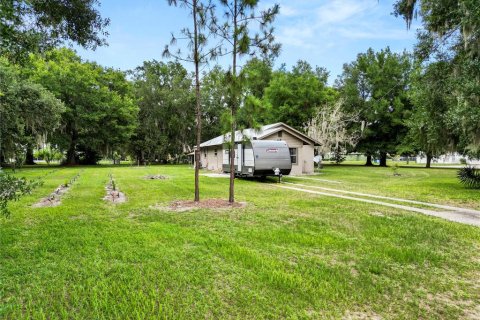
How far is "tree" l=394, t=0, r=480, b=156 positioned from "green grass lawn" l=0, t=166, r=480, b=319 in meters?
5.62

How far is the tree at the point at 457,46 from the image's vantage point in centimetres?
962

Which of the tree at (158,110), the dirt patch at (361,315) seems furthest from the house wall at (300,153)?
the tree at (158,110)

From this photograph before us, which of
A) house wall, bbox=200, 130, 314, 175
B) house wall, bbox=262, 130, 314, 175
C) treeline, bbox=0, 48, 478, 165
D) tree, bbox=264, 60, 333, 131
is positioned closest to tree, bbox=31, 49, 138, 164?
treeline, bbox=0, 48, 478, 165

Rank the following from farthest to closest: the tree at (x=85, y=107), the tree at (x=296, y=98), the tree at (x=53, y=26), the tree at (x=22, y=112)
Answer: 1. the tree at (x=296, y=98)
2. the tree at (x=85, y=107)
3. the tree at (x=22, y=112)
4. the tree at (x=53, y=26)

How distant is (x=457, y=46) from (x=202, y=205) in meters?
11.6

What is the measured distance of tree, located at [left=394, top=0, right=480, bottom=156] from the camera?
9.62 meters

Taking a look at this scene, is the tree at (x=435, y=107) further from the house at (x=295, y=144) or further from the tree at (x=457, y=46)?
the house at (x=295, y=144)

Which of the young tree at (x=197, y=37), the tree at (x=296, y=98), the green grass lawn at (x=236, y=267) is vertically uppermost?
the tree at (x=296, y=98)

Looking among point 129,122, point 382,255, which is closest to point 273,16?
point 382,255

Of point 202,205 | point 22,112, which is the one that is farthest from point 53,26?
point 22,112

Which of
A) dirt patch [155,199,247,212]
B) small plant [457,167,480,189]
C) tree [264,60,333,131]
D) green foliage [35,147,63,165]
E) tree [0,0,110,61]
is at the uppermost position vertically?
tree [264,60,333,131]

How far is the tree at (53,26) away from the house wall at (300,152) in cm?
→ 1659

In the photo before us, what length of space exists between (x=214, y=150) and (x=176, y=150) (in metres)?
22.4

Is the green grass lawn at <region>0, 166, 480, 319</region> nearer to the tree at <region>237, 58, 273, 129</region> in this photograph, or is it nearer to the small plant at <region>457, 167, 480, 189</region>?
the tree at <region>237, 58, 273, 129</region>
